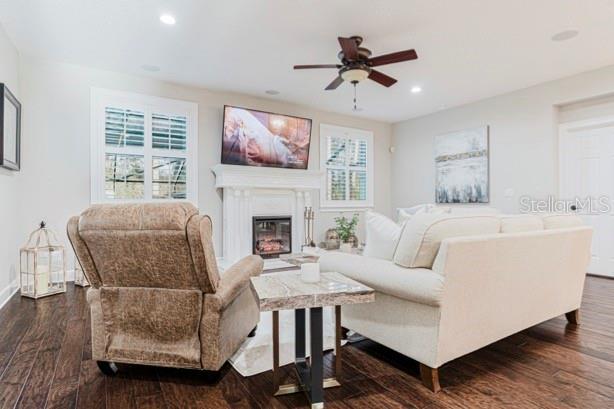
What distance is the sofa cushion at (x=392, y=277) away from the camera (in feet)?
5.70

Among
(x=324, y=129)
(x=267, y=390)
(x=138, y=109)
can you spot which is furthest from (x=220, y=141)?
(x=267, y=390)

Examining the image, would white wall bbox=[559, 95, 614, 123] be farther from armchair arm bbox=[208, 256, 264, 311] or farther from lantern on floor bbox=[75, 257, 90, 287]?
lantern on floor bbox=[75, 257, 90, 287]

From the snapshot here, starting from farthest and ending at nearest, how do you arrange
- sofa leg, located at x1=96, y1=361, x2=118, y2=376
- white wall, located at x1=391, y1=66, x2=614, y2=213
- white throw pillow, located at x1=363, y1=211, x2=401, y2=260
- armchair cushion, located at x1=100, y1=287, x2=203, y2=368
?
1. white wall, located at x1=391, y1=66, x2=614, y2=213
2. white throw pillow, located at x1=363, y1=211, x2=401, y2=260
3. sofa leg, located at x1=96, y1=361, x2=118, y2=376
4. armchair cushion, located at x1=100, y1=287, x2=203, y2=368

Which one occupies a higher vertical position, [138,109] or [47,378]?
[138,109]

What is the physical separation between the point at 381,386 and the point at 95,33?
4128 mm

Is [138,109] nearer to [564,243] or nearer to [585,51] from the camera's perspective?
[564,243]

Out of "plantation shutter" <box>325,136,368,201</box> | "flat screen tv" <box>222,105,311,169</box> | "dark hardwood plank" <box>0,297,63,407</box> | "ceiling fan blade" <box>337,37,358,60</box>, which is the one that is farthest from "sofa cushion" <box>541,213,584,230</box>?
"plantation shutter" <box>325,136,368,201</box>

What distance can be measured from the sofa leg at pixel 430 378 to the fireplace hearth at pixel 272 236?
392 cm

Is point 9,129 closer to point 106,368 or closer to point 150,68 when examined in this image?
point 150,68

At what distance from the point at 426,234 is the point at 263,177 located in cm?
392

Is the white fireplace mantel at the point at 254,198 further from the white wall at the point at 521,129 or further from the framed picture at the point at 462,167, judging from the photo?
the white wall at the point at 521,129

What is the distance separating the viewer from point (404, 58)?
11.0ft

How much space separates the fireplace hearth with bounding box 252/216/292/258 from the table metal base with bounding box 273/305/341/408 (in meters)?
3.62

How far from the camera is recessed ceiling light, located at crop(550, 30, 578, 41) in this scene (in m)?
3.56
